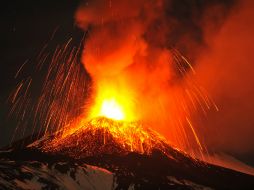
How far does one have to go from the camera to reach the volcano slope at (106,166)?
14462cm

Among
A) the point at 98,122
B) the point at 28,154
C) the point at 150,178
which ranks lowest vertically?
the point at 150,178

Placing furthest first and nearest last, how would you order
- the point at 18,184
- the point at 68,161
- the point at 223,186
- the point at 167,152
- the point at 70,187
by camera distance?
the point at 167,152 → the point at 223,186 → the point at 68,161 → the point at 70,187 → the point at 18,184

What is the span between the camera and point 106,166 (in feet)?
551

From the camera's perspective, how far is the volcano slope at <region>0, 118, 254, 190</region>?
144625mm

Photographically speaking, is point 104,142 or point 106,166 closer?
point 106,166

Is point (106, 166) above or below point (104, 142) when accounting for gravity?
below

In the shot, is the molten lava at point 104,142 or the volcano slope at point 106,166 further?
the molten lava at point 104,142

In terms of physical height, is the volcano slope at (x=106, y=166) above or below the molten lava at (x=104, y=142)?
below

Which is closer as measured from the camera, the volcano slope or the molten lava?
the volcano slope

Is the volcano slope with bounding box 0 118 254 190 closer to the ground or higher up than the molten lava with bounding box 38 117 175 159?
closer to the ground

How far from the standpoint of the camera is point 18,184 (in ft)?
429

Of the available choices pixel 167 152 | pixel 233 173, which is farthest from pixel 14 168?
pixel 233 173

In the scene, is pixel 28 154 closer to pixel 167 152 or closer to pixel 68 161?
pixel 68 161

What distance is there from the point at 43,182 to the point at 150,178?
38525 millimetres
